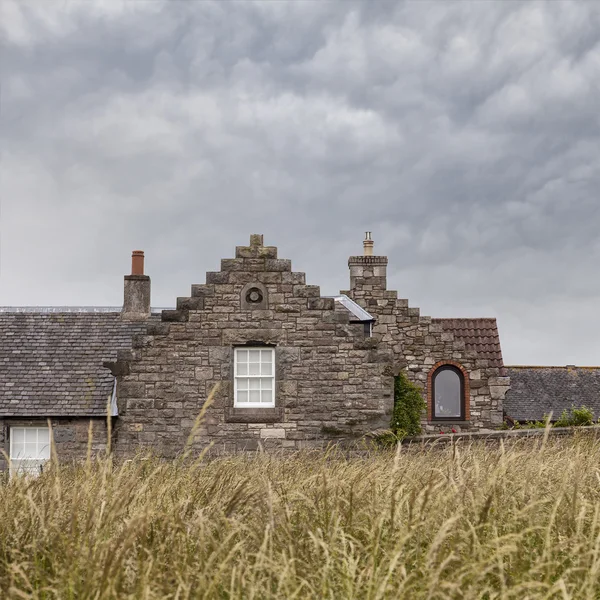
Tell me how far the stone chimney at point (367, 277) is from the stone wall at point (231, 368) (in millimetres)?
5892

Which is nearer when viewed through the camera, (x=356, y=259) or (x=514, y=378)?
(x=356, y=259)

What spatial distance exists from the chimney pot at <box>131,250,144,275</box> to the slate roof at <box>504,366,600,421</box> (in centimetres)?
1330

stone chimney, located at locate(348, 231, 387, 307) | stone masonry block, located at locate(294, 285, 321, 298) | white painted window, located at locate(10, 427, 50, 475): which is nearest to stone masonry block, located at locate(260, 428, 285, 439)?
stone masonry block, located at locate(294, 285, 321, 298)

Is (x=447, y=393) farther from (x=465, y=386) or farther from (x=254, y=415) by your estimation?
(x=254, y=415)

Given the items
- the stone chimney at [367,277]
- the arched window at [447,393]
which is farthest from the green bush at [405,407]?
the stone chimney at [367,277]

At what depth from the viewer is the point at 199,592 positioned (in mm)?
3322

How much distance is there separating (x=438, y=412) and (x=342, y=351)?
5984mm

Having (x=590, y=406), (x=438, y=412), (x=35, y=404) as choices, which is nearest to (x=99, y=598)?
(x=35, y=404)

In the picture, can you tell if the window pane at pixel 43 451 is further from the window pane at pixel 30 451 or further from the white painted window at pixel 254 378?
the white painted window at pixel 254 378

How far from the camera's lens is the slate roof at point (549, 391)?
27.3 m

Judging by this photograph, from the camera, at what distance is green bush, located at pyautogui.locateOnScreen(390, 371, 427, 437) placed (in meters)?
15.8

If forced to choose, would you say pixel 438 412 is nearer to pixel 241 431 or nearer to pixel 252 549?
pixel 241 431

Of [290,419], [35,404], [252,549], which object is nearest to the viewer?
[252,549]

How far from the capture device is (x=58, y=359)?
1838 centimetres
